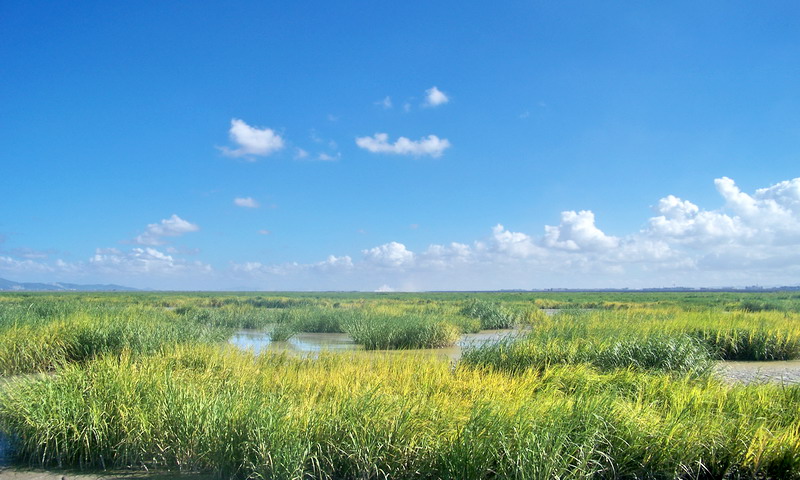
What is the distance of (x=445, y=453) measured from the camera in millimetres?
5109

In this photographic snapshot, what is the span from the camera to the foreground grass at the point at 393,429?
5172 mm

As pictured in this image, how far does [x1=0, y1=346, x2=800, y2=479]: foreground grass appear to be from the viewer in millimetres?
5172

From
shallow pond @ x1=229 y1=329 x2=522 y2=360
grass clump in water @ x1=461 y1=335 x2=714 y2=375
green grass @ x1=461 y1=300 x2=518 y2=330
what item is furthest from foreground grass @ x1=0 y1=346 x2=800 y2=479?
green grass @ x1=461 y1=300 x2=518 y2=330

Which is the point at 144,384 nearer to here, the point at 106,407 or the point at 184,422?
the point at 106,407

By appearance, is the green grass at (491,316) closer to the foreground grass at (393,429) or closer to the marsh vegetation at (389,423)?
the marsh vegetation at (389,423)

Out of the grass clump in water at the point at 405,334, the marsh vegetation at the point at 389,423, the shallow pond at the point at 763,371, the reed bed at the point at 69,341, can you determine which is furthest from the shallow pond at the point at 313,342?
the marsh vegetation at the point at 389,423

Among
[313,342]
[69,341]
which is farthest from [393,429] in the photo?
[313,342]

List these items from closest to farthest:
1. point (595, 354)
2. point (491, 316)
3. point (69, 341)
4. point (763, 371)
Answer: point (595, 354)
point (69, 341)
point (763, 371)
point (491, 316)

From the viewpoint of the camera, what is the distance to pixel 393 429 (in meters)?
5.46

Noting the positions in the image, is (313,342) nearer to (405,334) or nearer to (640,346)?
(405,334)

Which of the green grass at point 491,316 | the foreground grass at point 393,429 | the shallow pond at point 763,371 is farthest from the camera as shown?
the green grass at point 491,316

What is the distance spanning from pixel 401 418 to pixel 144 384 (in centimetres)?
357

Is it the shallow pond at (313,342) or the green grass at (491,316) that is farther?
the green grass at (491,316)

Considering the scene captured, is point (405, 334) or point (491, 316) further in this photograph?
point (491, 316)
